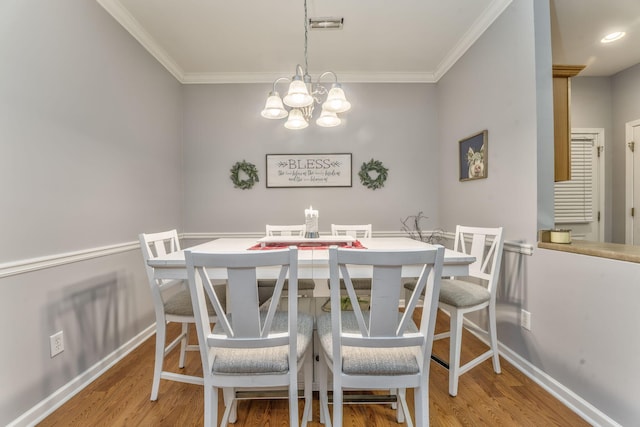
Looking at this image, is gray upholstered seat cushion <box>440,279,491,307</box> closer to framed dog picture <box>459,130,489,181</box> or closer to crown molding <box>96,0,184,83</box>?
framed dog picture <box>459,130,489,181</box>

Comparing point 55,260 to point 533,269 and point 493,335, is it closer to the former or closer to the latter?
point 493,335

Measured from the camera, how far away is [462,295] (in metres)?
1.90

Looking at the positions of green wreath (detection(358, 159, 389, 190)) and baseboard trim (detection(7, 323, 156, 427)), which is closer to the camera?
baseboard trim (detection(7, 323, 156, 427))

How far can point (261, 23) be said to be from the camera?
8.13 ft

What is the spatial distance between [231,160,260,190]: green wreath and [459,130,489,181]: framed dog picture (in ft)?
6.88

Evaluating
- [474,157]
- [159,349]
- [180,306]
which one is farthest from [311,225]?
[474,157]

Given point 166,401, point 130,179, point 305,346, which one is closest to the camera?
point 305,346

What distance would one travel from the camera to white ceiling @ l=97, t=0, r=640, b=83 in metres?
2.28

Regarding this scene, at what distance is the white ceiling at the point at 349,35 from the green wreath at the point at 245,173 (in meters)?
0.93

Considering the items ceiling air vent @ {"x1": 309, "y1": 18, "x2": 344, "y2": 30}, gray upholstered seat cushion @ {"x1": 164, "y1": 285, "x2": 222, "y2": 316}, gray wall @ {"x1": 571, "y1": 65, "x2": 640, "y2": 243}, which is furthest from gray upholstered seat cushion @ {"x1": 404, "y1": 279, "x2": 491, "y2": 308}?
gray wall @ {"x1": 571, "y1": 65, "x2": 640, "y2": 243}

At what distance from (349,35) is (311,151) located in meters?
1.19

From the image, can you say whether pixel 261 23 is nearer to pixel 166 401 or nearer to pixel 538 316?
pixel 166 401

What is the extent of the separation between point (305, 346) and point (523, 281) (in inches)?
62.8

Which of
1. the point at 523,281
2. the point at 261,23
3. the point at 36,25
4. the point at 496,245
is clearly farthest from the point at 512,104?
the point at 36,25
